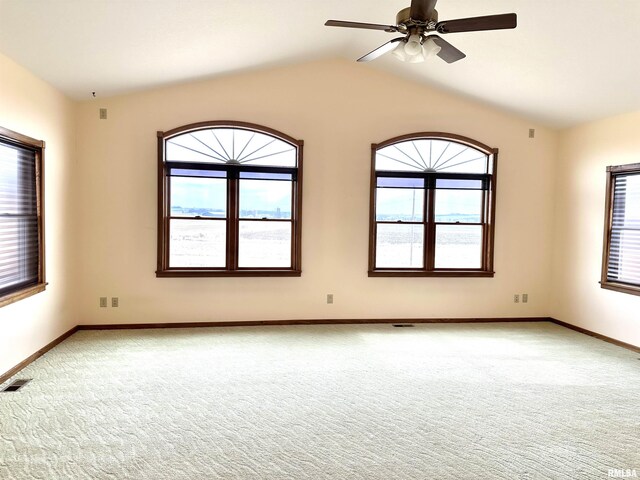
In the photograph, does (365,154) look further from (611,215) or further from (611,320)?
(611,320)

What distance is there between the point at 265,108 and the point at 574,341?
4.60 metres

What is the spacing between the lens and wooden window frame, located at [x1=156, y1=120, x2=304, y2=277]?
17.5ft

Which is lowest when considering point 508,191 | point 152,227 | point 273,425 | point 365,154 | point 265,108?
point 273,425

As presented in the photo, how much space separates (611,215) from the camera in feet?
17.2

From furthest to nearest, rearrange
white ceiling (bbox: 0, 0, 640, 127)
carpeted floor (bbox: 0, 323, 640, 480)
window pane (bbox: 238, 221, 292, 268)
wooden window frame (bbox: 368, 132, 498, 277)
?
wooden window frame (bbox: 368, 132, 498, 277) < window pane (bbox: 238, 221, 292, 268) < white ceiling (bbox: 0, 0, 640, 127) < carpeted floor (bbox: 0, 323, 640, 480)

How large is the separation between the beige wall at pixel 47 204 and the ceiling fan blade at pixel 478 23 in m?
3.42

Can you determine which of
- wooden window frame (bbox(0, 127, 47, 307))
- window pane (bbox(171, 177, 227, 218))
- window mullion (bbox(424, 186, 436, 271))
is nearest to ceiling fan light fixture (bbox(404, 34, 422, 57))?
window mullion (bbox(424, 186, 436, 271))

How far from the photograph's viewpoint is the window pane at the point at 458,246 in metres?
6.03

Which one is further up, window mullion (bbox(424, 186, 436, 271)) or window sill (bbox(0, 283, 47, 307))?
window mullion (bbox(424, 186, 436, 271))

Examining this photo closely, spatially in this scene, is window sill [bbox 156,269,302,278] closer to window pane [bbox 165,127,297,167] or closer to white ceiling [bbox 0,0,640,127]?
window pane [bbox 165,127,297,167]

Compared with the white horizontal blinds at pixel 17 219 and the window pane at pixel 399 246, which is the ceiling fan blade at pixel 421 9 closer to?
the window pane at pixel 399 246

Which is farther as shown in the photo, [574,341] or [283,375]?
[574,341]

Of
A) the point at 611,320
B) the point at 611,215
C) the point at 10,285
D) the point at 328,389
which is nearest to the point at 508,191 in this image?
the point at 611,215

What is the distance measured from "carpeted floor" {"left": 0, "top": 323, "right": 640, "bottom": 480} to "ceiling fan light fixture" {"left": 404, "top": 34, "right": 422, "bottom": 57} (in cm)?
258
